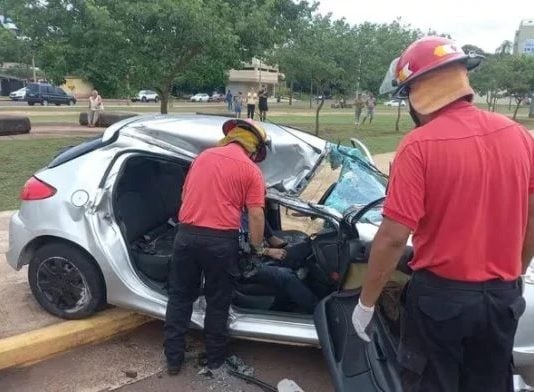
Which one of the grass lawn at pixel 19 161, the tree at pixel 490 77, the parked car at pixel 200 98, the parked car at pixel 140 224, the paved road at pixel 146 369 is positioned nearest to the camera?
the paved road at pixel 146 369

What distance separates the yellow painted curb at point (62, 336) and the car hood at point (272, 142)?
1254 mm

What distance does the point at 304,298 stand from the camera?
3.75 m

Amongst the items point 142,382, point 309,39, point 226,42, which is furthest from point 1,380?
point 309,39

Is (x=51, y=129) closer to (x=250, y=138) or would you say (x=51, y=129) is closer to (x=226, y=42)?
(x=226, y=42)

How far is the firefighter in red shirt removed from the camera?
2.04m

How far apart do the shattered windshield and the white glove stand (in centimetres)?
110

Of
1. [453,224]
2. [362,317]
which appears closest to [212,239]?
[362,317]

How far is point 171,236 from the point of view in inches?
180

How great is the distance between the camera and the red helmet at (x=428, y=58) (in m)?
2.13

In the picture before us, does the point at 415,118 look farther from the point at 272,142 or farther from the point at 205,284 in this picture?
the point at 272,142

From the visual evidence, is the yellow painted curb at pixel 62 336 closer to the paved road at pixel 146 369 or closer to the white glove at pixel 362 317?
the paved road at pixel 146 369

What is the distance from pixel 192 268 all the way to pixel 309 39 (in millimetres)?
17487

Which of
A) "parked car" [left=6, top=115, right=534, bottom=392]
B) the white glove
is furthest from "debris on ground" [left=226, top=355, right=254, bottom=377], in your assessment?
the white glove

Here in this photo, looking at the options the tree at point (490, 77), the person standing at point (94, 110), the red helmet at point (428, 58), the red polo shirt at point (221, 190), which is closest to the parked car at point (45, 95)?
the person standing at point (94, 110)
